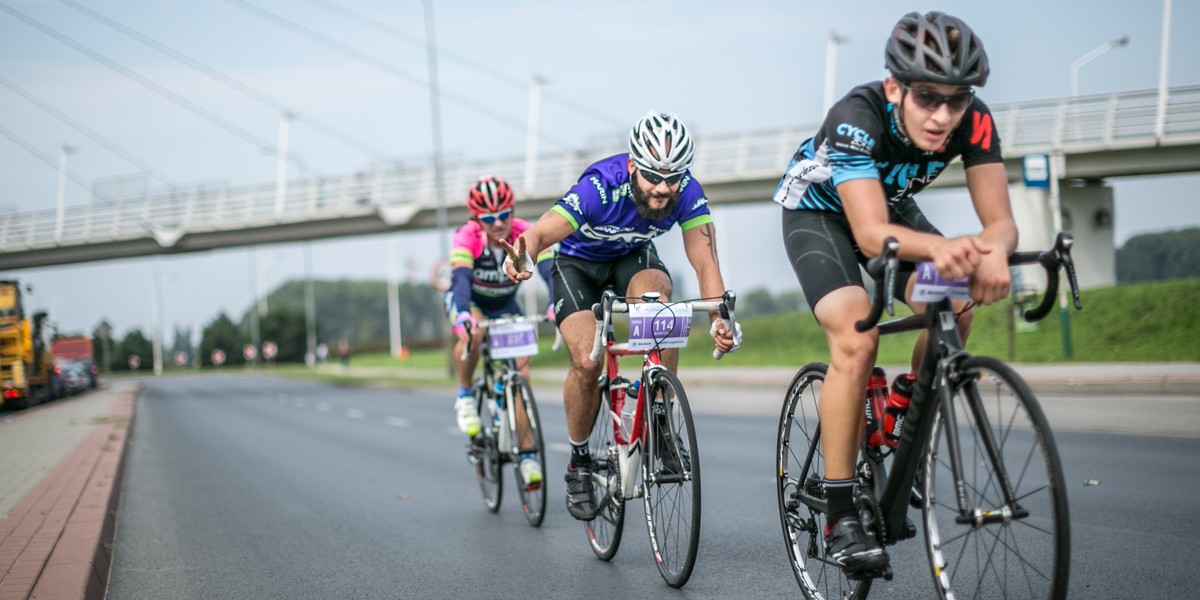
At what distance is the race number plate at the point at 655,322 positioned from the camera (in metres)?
5.14

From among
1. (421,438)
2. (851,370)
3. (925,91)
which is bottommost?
(421,438)

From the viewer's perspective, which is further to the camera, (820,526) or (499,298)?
(499,298)

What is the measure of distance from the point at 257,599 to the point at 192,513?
3.61 m

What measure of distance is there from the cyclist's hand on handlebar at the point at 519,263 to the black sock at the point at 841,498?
1928 mm

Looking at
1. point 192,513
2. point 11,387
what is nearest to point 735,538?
point 192,513

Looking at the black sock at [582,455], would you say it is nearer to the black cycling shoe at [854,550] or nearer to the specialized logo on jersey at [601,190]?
the specialized logo on jersey at [601,190]

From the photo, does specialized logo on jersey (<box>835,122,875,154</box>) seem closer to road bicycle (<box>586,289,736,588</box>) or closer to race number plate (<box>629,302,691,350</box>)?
road bicycle (<box>586,289,736,588</box>)

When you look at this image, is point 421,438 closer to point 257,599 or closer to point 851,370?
point 257,599

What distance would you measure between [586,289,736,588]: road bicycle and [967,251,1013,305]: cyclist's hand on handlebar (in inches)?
64.6

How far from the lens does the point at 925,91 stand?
12.0 ft

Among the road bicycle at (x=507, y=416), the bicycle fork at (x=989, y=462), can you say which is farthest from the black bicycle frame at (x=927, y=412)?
the road bicycle at (x=507, y=416)

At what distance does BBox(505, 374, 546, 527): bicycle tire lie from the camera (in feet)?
23.0

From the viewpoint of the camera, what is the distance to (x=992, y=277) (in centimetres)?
331

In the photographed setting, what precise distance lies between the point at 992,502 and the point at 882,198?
103cm
